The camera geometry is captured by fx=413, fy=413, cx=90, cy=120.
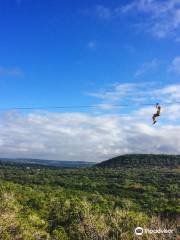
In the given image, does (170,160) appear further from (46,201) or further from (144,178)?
(46,201)

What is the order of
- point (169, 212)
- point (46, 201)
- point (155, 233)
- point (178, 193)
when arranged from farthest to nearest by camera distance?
point (178, 193) < point (46, 201) < point (169, 212) < point (155, 233)

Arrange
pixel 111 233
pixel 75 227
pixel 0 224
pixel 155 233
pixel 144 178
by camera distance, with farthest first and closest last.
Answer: pixel 144 178, pixel 75 227, pixel 111 233, pixel 0 224, pixel 155 233

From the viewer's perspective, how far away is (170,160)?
646 ft

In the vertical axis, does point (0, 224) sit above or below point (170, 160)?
below

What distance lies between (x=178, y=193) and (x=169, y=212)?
39.5 m

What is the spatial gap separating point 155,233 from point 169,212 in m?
24.6

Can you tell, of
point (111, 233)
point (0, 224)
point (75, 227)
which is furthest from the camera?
point (75, 227)

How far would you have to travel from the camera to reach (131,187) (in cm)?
10044

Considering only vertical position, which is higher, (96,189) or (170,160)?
(170,160)

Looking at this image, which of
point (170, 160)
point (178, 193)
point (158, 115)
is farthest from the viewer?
point (170, 160)

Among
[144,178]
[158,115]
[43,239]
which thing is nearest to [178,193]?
[144,178]

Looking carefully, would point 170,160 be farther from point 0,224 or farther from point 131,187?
point 0,224

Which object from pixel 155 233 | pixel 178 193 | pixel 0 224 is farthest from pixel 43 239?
pixel 178 193

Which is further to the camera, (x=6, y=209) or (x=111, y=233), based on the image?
(x=6, y=209)
